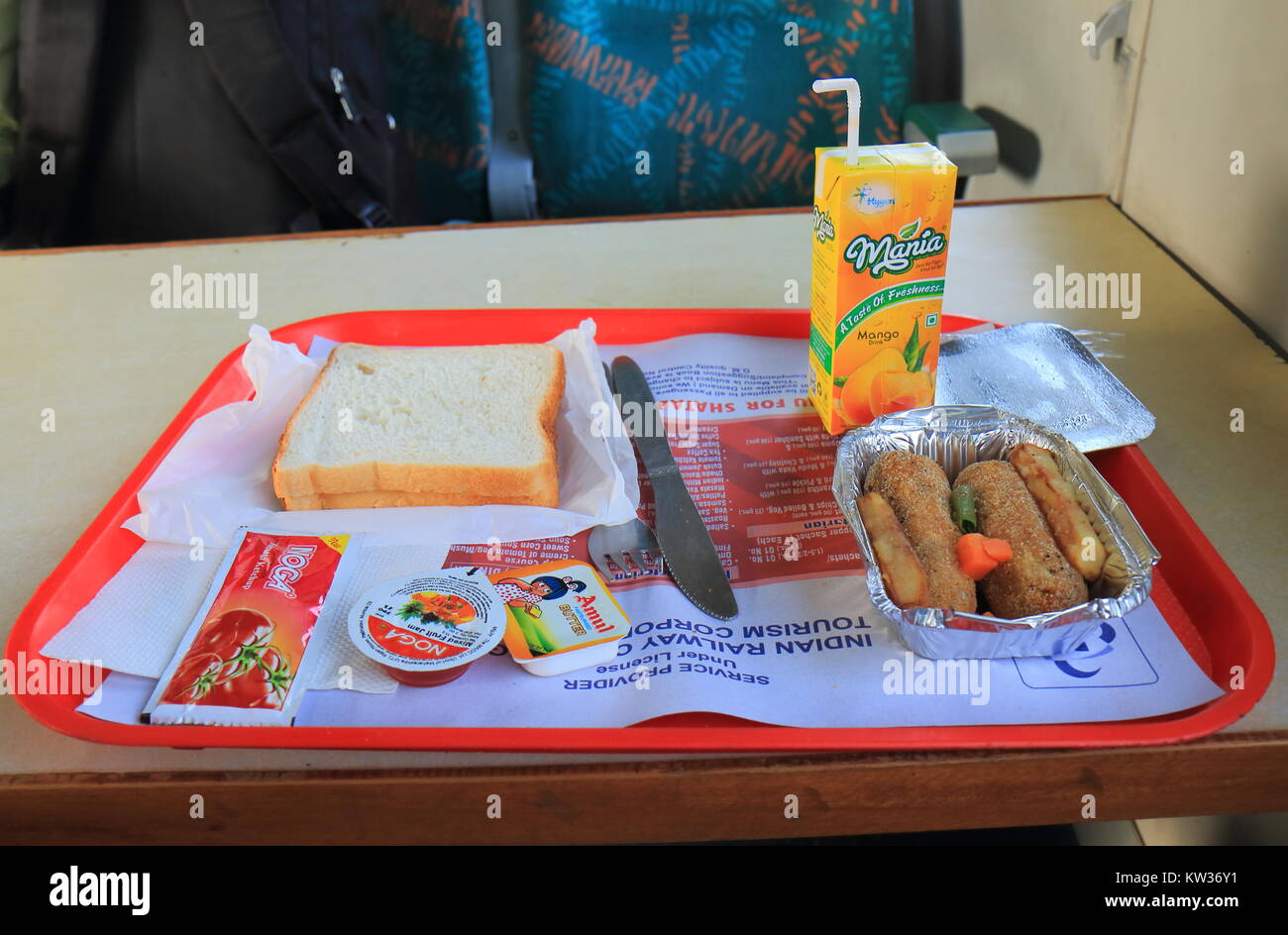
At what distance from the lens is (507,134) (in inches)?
82.4

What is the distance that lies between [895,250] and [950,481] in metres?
0.21

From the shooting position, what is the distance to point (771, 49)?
6.39 ft

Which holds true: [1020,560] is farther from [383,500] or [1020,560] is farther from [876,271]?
[383,500]

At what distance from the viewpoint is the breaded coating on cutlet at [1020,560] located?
2.31 ft

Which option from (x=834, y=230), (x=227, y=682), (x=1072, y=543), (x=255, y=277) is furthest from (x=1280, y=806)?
(x=255, y=277)

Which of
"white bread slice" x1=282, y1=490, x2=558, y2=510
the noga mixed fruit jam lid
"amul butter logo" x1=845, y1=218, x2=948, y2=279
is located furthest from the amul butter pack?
"amul butter logo" x1=845, y1=218, x2=948, y2=279

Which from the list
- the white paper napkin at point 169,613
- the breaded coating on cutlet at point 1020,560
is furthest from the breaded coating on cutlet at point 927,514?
the white paper napkin at point 169,613

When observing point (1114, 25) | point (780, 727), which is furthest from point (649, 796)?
point (1114, 25)

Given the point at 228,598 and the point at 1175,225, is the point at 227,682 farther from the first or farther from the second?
the point at 1175,225

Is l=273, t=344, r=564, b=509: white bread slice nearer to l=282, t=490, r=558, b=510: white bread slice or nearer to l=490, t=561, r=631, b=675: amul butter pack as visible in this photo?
l=282, t=490, r=558, b=510: white bread slice

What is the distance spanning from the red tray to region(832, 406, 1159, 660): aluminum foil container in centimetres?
6

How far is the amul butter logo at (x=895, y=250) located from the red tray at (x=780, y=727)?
0.85 ft

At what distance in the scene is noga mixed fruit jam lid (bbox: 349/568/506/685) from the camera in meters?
0.68

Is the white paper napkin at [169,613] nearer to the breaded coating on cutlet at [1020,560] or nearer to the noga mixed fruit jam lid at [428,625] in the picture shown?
the noga mixed fruit jam lid at [428,625]
